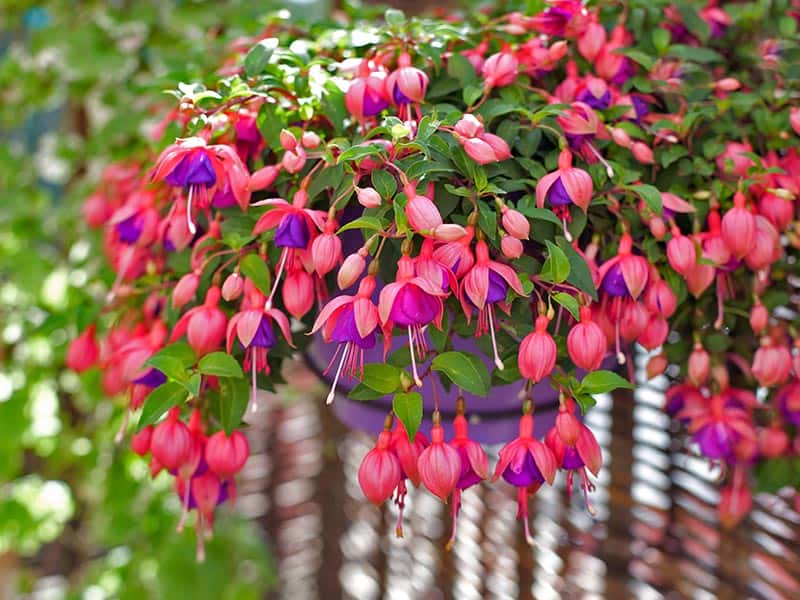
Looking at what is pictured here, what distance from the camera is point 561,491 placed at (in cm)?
93

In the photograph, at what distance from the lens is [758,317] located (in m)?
0.58

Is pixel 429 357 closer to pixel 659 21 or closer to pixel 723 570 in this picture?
pixel 659 21

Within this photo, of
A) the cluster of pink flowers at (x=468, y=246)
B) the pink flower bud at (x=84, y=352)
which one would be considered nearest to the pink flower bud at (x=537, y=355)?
the cluster of pink flowers at (x=468, y=246)

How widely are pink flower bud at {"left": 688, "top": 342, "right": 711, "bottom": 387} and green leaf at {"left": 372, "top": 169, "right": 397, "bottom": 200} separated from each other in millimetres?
273

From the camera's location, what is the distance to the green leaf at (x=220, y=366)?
19.0 inches

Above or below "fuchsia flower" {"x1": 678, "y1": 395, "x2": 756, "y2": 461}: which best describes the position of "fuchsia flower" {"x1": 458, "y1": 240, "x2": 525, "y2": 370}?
above

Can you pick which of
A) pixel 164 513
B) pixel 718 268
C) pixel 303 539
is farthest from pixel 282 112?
pixel 303 539

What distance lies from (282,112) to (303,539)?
98 cm

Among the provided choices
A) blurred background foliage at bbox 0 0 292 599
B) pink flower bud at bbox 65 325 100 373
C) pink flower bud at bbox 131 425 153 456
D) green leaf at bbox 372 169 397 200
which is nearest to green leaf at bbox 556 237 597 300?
green leaf at bbox 372 169 397 200

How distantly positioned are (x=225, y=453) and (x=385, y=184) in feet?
0.69

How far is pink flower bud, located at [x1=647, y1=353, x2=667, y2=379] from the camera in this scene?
0.60 m

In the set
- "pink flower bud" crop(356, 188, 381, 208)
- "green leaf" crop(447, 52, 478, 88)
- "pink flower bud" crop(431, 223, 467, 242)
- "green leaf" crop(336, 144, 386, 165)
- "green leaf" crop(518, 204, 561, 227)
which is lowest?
"green leaf" crop(518, 204, 561, 227)

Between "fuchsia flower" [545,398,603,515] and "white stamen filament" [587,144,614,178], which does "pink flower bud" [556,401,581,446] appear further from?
"white stamen filament" [587,144,614,178]

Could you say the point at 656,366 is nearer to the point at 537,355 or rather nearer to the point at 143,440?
the point at 537,355
